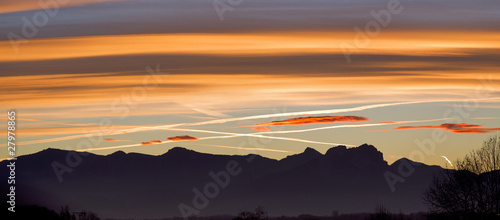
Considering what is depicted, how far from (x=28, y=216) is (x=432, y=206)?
60227mm

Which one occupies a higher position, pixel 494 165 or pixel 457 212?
pixel 494 165

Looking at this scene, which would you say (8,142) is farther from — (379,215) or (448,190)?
(379,215)

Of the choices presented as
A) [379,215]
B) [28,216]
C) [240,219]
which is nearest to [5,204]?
[28,216]

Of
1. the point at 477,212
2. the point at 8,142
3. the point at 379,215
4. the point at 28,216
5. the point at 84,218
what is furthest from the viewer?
the point at 379,215

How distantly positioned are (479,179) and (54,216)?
65920 mm

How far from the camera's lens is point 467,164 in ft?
302

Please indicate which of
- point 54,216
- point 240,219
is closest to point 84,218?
point 54,216

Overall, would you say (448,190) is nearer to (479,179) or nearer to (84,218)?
(479,179)

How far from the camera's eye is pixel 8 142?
54438 mm

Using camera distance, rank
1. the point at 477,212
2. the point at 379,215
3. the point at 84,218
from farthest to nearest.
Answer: the point at 379,215 → the point at 84,218 → the point at 477,212

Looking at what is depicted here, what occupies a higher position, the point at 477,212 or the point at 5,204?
the point at 5,204

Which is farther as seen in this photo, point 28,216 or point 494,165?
point 28,216

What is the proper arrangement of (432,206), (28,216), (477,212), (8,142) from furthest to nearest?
(28,216), (432,206), (477,212), (8,142)

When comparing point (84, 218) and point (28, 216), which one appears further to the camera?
point (84, 218)
